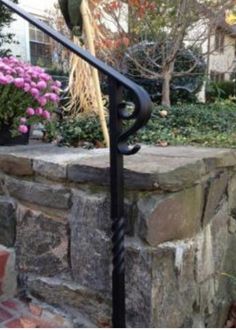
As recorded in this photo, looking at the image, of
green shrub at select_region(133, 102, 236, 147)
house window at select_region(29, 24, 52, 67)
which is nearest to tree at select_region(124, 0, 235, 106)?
green shrub at select_region(133, 102, 236, 147)

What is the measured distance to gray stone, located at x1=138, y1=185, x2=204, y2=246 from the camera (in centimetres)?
131

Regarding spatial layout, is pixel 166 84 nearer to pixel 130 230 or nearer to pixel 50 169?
pixel 50 169

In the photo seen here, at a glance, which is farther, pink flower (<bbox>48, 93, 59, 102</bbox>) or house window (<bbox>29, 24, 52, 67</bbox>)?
house window (<bbox>29, 24, 52, 67</bbox>)

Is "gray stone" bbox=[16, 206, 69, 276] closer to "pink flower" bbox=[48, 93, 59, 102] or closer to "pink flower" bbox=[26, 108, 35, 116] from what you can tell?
"pink flower" bbox=[26, 108, 35, 116]

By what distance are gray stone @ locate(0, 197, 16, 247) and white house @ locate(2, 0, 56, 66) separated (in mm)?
4509

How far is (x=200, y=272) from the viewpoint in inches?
61.7

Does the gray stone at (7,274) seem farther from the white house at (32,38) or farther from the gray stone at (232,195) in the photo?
the white house at (32,38)

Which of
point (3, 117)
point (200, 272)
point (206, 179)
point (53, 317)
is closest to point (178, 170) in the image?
point (206, 179)

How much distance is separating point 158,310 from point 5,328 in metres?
0.56

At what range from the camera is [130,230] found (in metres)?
1.36

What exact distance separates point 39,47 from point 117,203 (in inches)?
232

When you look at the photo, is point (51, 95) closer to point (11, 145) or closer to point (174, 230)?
point (11, 145)

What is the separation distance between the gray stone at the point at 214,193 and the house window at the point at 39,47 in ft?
16.8

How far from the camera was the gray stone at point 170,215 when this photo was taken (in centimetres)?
131
